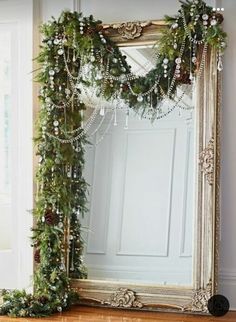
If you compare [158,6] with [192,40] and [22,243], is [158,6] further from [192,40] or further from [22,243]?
[22,243]

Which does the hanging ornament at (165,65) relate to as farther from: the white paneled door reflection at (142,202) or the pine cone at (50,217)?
the pine cone at (50,217)

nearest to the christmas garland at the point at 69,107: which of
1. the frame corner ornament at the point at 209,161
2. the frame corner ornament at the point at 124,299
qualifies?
the frame corner ornament at the point at 124,299

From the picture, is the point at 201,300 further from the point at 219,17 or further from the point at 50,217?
the point at 219,17

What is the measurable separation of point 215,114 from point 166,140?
0.32 m

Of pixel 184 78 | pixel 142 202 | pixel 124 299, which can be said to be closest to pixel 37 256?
pixel 124 299

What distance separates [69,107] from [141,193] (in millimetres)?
652

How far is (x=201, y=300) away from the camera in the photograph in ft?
10.9

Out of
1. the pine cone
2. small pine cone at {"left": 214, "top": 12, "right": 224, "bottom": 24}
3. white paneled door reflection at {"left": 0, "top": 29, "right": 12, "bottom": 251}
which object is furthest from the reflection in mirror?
white paneled door reflection at {"left": 0, "top": 29, "right": 12, "bottom": 251}

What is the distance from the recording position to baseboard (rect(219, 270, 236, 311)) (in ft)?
11.2

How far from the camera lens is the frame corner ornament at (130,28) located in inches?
137

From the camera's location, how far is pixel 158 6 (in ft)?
11.7

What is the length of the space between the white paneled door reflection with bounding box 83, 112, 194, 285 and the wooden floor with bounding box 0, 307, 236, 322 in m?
0.19

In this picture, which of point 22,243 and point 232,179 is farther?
point 22,243

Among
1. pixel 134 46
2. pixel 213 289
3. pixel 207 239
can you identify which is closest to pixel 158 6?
pixel 134 46
